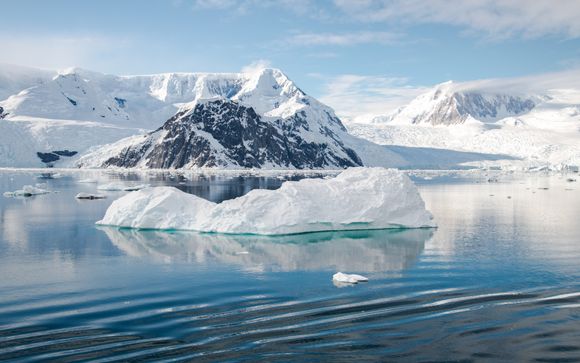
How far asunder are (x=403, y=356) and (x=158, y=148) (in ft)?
636

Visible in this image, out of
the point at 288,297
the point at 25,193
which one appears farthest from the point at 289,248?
the point at 25,193

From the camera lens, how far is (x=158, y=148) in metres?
200

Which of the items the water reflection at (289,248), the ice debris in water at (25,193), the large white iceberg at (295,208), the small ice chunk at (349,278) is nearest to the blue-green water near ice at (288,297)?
the water reflection at (289,248)

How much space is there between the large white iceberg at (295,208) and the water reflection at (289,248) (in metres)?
0.75

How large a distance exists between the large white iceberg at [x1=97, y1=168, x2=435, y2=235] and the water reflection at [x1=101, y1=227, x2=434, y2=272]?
0.75 metres

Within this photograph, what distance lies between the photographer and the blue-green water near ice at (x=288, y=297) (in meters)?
13.8

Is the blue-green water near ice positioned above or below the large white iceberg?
below

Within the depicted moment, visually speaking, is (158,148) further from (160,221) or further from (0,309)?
(0,309)

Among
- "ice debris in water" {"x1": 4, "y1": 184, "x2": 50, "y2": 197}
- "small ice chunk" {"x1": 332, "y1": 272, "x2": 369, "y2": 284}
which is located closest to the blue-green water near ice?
"small ice chunk" {"x1": 332, "y1": 272, "x2": 369, "y2": 284}

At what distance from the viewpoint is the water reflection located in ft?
81.8

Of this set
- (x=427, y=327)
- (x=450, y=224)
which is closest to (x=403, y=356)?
(x=427, y=327)

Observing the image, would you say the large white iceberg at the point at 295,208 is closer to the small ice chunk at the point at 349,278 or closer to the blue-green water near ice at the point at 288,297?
the blue-green water near ice at the point at 288,297

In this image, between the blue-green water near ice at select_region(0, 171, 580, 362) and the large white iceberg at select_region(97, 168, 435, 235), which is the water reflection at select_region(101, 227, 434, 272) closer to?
the blue-green water near ice at select_region(0, 171, 580, 362)

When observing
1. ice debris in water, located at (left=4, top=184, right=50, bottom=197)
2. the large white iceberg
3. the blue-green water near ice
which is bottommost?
the blue-green water near ice
